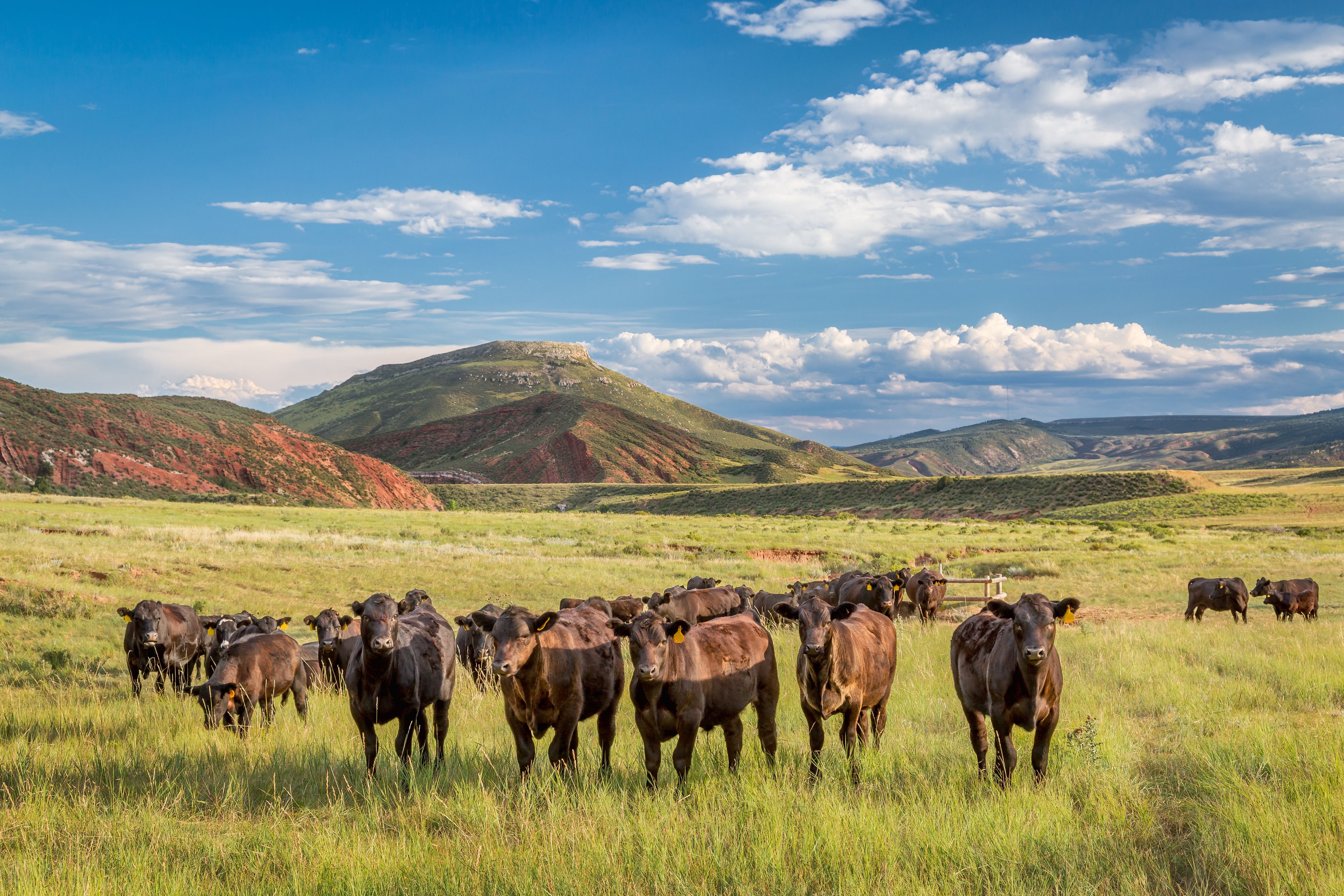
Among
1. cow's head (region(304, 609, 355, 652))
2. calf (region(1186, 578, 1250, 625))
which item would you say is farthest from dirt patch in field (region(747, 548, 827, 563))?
cow's head (region(304, 609, 355, 652))

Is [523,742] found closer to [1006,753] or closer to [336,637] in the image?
[336,637]

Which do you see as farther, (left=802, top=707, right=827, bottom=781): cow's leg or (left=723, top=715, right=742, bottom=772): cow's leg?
(left=723, top=715, right=742, bottom=772): cow's leg

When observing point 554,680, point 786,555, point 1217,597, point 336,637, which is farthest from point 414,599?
point 786,555

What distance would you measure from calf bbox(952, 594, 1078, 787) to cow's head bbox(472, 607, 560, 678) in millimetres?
4065

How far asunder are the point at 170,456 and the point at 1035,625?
359ft

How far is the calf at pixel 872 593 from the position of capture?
1773cm

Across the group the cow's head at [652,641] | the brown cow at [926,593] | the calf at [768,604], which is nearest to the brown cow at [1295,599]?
the brown cow at [926,593]

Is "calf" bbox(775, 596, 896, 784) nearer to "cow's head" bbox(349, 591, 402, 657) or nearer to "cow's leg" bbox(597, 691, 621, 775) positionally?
"cow's leg" bbox(597, 691, 621, 775)

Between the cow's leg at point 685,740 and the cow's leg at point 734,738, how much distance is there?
0.76 m

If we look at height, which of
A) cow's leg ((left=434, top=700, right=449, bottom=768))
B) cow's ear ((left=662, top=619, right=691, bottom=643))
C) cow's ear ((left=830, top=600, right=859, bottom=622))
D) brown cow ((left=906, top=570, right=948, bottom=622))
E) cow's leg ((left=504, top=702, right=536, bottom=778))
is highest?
cow's ear ((left=662, top=619, right=691, bottom=643))

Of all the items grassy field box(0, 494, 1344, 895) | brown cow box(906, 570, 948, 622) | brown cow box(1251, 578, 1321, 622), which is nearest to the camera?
grassy field box(0, 494, 1344, 895)

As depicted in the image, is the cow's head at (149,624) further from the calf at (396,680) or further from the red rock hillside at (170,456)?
the red rock hillside at (170,456)

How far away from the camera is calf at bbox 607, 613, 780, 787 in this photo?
A: 7.36m

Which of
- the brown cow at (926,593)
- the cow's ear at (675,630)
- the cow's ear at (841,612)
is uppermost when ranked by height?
the cow's ear at (675,630)
